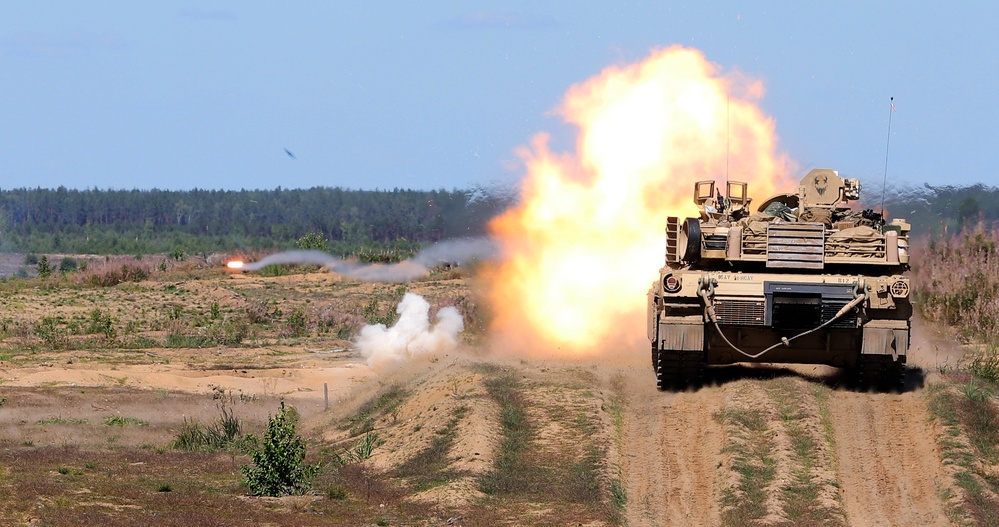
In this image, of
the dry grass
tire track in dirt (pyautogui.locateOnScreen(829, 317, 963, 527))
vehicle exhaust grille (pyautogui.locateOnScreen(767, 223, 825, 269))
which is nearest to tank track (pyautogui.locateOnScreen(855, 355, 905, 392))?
tire track in dirt (pyautogui.locateOnScreen(829, 317, 963, 527))

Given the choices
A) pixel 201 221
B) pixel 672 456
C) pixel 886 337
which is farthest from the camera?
pixel 201 221

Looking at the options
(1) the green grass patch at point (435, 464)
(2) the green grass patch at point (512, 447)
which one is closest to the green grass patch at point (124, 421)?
(2) the green grass patch at point (512, 447)

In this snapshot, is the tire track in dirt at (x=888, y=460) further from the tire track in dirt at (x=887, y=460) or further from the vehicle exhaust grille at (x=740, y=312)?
the vehicle exhaust grille at (x=740, y=312)

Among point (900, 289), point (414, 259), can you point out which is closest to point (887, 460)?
point (900, 289)

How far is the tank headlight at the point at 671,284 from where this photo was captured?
2356cm

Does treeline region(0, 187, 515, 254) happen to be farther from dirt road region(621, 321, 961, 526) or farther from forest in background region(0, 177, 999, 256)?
dirt road region(621, 321, 961, 526)

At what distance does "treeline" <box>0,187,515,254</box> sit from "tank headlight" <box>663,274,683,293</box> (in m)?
70.0

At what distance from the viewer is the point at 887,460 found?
67.8ft

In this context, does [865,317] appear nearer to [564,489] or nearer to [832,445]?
[832,445]

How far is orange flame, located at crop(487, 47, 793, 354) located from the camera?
104ft

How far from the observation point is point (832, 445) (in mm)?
21062

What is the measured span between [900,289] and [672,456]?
15.3 feet

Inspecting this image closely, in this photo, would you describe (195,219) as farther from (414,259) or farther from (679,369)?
(679,369)

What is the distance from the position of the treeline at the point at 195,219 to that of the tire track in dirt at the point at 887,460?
70859mm
